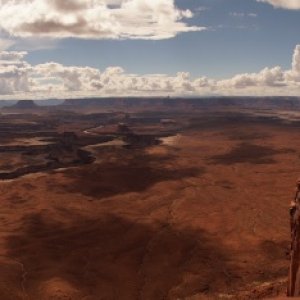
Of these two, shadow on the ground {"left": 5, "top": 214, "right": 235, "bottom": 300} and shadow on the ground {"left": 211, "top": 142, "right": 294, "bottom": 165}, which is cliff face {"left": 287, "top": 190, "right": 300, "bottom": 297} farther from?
shadow on the ground {"left": 211, "top": 142, "right": 294, "bottom": 165}

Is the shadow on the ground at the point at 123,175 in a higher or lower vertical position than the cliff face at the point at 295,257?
lower

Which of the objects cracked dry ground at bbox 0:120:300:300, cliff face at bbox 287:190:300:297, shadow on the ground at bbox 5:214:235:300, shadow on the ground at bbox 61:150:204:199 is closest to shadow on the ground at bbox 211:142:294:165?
cracked dry ground at bbox 0:120:300:300

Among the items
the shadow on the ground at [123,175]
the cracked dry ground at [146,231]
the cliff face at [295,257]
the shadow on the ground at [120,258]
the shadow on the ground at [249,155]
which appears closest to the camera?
the cliff face at [295,257]

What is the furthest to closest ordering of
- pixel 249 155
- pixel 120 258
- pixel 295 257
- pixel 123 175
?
1. pixel 249 155
2. pixel 123 175
3. pixel 120 258
4. pixel 295 257

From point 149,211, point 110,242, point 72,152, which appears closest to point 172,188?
point 149,211

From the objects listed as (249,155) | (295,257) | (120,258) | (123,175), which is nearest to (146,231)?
(120,258)

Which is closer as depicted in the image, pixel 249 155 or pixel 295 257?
pixel 295 257

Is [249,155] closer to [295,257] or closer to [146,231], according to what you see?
[146,231]

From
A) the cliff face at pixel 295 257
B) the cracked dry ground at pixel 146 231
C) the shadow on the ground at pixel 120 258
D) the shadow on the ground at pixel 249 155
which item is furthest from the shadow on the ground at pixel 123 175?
the cliff face at pixel 295 257

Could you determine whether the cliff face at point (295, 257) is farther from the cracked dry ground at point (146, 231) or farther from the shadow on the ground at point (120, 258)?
the shadow on the ground at point (120, 258)
